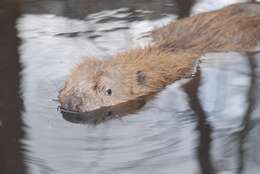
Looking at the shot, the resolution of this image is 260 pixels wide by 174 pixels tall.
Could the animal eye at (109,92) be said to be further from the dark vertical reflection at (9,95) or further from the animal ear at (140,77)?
the dark vertical reflection at (9,95)

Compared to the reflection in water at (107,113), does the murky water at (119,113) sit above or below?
above

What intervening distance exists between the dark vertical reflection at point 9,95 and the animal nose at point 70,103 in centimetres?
29

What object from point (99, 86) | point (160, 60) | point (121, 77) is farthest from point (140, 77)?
point (99, 86)

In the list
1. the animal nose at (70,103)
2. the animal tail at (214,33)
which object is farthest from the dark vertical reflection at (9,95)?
the animal tail at (214,33)

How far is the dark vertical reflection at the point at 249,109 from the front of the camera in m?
3.71

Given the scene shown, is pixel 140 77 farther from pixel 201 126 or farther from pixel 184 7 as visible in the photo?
pixel 184 7

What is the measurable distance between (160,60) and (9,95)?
1084 mm

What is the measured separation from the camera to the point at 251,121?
13.7 ft

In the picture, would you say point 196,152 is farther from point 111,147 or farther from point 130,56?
point 130,56

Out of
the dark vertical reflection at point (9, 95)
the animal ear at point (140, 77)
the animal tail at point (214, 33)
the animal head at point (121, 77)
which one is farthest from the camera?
the animal tail at point (214, 33)

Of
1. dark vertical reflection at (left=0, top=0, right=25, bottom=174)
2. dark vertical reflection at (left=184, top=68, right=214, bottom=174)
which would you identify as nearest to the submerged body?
dark vertical reflection at (left=184, top=68, right=214, bottom=174)

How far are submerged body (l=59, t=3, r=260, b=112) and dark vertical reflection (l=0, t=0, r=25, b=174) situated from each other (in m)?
0.35

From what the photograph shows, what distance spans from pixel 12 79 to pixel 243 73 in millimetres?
1626

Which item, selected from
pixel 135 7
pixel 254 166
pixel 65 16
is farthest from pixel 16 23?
pixel 254 166
